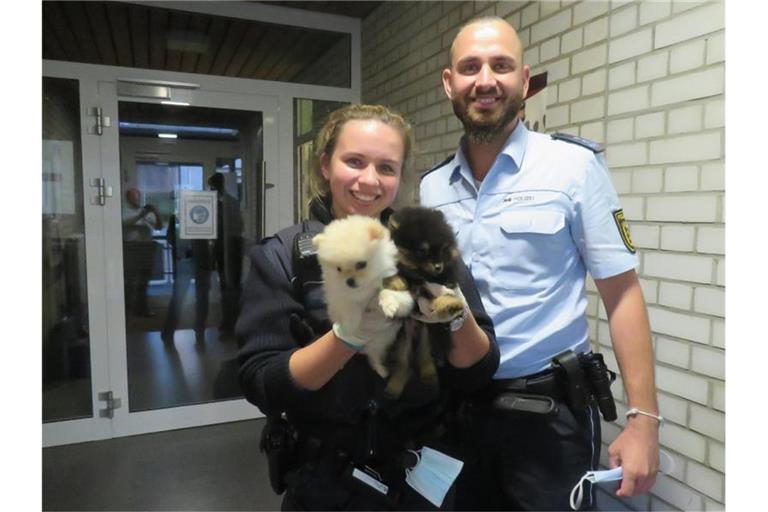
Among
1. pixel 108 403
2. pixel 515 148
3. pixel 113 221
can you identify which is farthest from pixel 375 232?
pixel 108 403

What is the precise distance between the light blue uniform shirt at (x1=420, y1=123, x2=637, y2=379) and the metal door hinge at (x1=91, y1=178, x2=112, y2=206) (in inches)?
121

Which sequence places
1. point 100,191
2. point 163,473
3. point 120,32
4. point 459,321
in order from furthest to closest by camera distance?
point 120,32
point 100,191
point 163,473
point 459,321

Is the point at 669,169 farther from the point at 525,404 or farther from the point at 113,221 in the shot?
the point at 113,221

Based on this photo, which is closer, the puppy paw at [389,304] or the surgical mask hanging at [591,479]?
the puppy paw at [389,304]

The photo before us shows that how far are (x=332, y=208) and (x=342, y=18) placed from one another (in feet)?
11.1

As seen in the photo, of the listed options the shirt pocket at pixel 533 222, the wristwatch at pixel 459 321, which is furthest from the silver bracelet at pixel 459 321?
the shirt pocket at pixel 533 222

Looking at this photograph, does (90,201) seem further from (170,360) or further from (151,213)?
(170,360)

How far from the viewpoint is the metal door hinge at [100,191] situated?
356 cm

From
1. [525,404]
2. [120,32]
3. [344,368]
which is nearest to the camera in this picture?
[344,368]

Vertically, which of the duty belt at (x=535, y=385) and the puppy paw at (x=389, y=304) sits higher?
the puppy paw at (x=389, y=304)

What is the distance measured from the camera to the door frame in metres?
3.54

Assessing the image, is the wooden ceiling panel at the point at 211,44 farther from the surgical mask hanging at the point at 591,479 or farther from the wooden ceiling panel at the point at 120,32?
the surgical mask hanging at the point at 591,479

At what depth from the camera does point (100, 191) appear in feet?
11.7

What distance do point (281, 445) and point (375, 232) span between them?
0.65 metres
